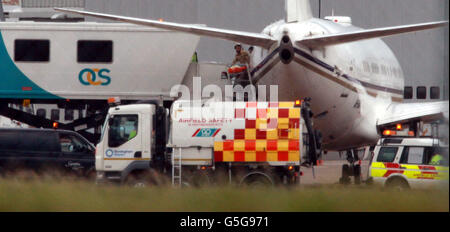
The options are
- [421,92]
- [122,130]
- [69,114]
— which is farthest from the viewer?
[421,92]

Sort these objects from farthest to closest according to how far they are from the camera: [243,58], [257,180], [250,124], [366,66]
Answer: [366,66]
[243,58]
[250,124]
[257,180]

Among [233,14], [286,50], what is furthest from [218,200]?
[233,14]

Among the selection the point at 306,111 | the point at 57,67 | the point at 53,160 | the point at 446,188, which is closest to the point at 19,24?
the point at 57,67

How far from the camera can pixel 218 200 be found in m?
8.83

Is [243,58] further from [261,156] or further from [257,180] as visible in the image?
[257,180]

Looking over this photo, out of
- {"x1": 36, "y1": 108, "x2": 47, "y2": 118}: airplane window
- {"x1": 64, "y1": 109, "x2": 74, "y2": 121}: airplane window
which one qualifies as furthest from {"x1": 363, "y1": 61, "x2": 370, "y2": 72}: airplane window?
{"x1": 36, "y1": 108, "x2": 47, "y2": 118}: airplane window

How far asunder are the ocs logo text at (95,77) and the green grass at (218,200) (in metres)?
15.7

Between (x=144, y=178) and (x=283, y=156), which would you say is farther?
(x=144, y=178)

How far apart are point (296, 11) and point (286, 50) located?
1.85 m

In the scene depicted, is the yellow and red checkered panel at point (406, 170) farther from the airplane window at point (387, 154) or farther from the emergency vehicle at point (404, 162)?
the airplane window at point (387, 154)

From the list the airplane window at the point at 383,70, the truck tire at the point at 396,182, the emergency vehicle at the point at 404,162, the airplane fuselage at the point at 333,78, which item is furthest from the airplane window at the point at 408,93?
the truck tire at the point at 396,182

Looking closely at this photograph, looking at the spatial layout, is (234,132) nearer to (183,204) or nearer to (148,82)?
(148,82)

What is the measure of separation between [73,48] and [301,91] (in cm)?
758

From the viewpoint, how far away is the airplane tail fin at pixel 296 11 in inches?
858
